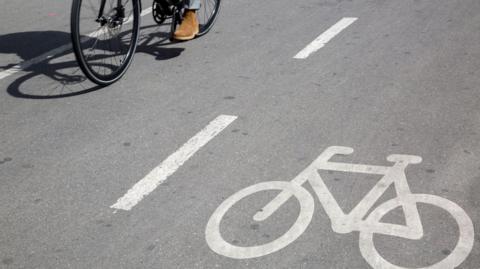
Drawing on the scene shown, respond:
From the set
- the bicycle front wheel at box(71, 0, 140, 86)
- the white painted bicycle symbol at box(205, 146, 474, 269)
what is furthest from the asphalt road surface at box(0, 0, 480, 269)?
the bicycle front wheel at box(71, 0, 140, 86)

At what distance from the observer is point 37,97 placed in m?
5.95

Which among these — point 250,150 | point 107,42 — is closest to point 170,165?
point 250,150

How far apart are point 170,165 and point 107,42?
2934 mm

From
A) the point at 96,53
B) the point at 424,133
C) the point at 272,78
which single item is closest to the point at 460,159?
the point at 424,133

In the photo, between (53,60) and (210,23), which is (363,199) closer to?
(53,60)

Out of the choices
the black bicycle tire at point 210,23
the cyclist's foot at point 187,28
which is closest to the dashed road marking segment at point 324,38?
the cyclist's foot at point 187,28

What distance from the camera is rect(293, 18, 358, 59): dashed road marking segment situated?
22.7ft

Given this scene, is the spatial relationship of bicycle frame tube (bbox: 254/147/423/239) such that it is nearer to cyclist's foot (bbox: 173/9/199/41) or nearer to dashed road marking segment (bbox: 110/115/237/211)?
dashed road marking segment (bbox: 110/115/237/211)

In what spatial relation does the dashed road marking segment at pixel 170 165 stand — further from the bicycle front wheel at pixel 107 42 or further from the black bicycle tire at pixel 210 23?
the black bicycle tire at pixel 210 23

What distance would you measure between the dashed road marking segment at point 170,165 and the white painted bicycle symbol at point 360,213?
0.54 metres

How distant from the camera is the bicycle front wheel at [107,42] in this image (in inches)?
223

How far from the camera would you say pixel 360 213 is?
394cm

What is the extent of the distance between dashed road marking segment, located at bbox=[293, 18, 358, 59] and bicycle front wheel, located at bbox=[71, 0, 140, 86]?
5.43 feet

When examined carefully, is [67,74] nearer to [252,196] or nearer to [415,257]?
[252,196]
